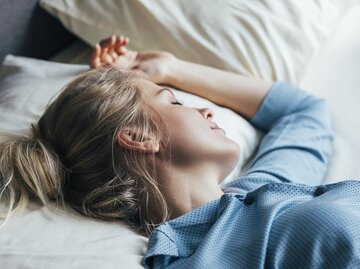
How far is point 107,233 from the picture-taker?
83cm

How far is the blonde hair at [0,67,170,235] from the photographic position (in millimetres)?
890

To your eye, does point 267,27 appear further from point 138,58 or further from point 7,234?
point 7,234

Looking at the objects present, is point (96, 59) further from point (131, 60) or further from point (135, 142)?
point (135, 142)

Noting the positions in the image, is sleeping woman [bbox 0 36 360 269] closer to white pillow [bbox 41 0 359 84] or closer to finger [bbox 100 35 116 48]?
finger [bbox 100 35 116 48]

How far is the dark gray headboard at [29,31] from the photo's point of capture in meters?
1.27

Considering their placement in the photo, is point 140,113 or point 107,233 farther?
point 140,113

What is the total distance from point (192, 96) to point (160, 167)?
300mm

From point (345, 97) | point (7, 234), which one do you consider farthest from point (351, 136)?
point (7, 234)

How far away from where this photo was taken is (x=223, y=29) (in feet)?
4.08

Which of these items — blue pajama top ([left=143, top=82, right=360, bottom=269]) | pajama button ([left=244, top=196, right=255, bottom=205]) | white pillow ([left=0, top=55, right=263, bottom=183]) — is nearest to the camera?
blue pajama top ([left=143, top=82, right=360, bottom=269])

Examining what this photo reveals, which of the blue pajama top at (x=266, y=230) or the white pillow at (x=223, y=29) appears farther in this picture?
the white pillow at (x=223, y=29)

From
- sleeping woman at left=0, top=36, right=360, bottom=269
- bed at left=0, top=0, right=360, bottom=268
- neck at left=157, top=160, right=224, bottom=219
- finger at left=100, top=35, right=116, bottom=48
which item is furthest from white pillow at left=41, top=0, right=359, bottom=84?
neck at left=157, top=160, right=224, bottom=219

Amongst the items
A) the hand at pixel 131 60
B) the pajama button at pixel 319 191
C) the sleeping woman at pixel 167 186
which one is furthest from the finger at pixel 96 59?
the pajama button at pixel 319 191

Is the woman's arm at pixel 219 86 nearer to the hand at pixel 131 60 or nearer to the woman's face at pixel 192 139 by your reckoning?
the hand at pixel 131 60
